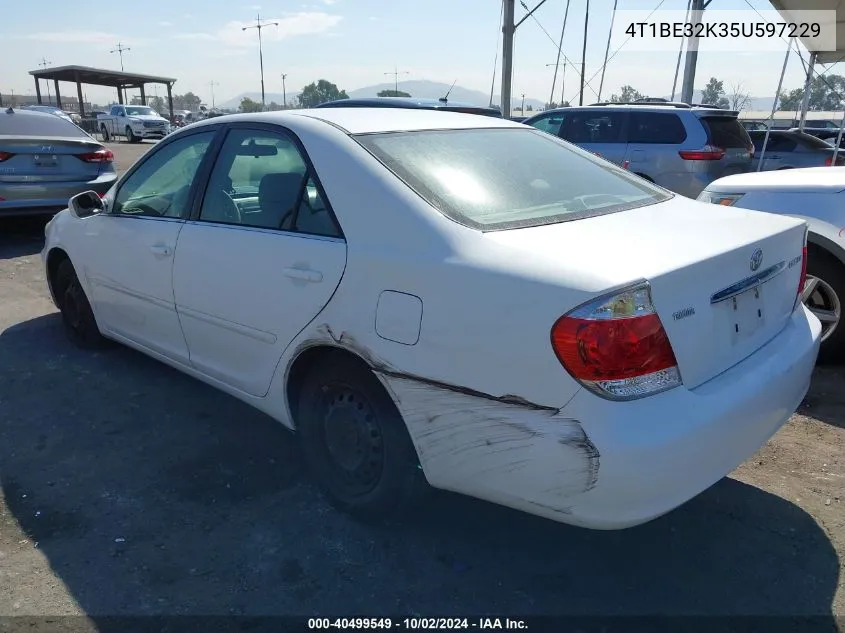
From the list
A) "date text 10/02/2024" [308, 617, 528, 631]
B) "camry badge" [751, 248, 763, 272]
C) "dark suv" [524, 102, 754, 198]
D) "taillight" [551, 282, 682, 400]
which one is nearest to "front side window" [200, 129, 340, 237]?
"taillight" [551, 282, 682, 400]

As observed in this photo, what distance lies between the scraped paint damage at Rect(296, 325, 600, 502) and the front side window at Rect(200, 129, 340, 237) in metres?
0.62

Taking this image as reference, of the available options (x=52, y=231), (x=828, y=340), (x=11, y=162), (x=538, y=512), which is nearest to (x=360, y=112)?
(x=538, y=512)

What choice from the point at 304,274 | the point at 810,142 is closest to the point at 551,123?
Answer: the point at 810,142

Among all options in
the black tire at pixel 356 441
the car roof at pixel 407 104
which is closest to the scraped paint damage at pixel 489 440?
the black tire at pixel 356 441

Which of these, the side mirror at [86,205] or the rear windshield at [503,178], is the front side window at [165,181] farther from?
the rear windshield at [503,178]

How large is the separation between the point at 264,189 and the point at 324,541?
1564mm

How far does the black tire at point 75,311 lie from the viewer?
15.3 ft

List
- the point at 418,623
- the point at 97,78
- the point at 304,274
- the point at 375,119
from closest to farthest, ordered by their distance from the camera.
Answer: the point at 418,623 < the point at 304,274 < the point at 375,119 < the point at 97,78

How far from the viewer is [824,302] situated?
4.33 metres

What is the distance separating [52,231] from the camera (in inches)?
189

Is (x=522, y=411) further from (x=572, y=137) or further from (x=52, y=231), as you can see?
(x=572, y=137)

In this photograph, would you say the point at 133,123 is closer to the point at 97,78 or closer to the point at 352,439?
the point at 97,78

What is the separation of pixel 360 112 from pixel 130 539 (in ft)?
6.95

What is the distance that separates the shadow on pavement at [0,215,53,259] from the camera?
8.09 meters
